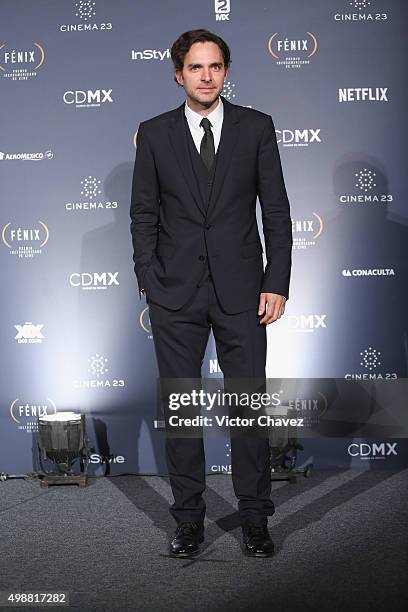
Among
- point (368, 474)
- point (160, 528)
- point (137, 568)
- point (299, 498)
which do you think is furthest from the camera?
point (368, 474)

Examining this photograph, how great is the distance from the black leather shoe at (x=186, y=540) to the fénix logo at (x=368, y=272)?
71.9 inches

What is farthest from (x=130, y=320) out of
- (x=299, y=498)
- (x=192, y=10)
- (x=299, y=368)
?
(x=192, y=10)

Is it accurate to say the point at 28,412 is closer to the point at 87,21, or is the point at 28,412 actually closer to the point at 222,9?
the point at 87,21

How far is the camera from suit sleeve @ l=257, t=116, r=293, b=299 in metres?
2.88

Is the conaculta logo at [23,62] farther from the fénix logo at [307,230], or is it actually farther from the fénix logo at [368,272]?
the fénix logo at [368,272]

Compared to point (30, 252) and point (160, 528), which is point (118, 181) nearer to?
point (30, 252)

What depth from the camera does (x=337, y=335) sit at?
14.3 feet

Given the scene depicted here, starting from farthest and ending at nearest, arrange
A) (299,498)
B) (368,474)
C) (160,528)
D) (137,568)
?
(368,474), (299,498), (160,528), (137,568)

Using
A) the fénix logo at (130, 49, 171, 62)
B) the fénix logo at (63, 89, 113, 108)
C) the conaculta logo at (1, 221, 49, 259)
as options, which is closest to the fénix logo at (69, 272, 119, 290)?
the conaculta logo at (1, 221, 49, 259)

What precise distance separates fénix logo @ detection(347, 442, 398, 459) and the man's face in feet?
7.16

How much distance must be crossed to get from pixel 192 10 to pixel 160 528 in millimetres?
2567

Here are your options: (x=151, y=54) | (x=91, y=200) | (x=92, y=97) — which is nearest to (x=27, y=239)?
(x=91, y=200)

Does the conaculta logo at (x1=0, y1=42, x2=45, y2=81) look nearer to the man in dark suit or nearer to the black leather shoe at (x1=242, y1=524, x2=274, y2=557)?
the man in dark suit

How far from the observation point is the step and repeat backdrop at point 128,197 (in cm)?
432
